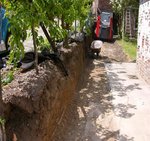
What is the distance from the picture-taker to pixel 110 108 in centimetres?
813

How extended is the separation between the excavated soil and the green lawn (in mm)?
3117

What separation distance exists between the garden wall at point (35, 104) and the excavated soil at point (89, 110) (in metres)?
0.31

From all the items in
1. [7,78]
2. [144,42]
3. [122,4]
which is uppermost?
[122,4]

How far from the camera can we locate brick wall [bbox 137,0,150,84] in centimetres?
1050

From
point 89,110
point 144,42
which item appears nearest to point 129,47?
point 144,42

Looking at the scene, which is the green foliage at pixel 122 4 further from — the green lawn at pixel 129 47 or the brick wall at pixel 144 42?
the brick wall at pixel 144 42

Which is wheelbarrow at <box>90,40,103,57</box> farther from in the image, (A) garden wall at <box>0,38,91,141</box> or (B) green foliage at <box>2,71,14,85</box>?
(B) green foliage at <box>2,71,14,85</box>

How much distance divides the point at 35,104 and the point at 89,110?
3383mm

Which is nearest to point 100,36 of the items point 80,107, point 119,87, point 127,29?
point 127,29

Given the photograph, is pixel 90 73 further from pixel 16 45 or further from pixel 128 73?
pixel 16 45

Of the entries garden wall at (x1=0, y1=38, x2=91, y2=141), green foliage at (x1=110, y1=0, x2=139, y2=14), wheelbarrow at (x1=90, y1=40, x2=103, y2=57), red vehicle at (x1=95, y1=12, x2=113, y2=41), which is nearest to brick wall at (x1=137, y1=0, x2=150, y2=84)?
wheelbarrow at (x1=90, y1=40, x2=103, y2=57)

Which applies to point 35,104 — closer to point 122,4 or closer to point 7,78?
point 7,78

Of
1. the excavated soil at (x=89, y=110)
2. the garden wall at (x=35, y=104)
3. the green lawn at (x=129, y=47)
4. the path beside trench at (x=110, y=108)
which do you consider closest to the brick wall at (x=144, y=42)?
the path beside trench at (x=110, y=108)

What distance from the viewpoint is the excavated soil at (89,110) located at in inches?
256
